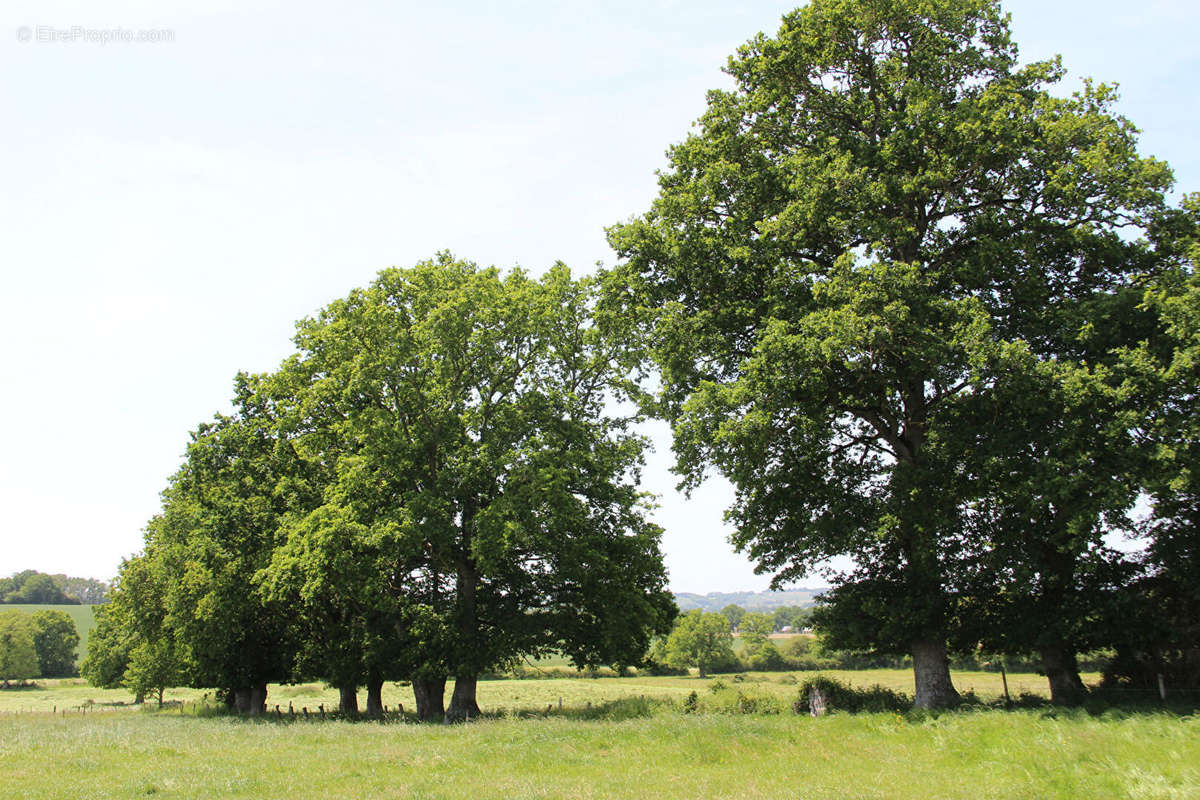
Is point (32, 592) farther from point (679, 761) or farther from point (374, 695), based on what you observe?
point (679, 761)

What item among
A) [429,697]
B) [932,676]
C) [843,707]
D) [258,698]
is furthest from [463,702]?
[932,676]

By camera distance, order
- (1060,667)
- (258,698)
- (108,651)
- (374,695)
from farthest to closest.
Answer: (108,651), (258,698), (374,695), (1060,667)

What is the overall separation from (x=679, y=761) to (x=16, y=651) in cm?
11510

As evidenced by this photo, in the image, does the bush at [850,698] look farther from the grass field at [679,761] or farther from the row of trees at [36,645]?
the row of trees at [36,645]

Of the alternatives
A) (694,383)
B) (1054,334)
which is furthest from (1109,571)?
(694,383)

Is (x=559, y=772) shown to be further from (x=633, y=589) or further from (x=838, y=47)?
(x=838, y=47)

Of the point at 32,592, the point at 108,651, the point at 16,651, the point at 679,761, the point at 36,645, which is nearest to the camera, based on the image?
the point at 679,761

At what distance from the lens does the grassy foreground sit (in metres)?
12.7

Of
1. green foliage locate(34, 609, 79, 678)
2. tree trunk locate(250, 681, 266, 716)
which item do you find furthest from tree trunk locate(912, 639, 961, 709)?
green foliage locate(34, 609, 79, 678)

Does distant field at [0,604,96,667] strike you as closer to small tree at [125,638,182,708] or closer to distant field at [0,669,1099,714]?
distant field at [0,669,1099,714]

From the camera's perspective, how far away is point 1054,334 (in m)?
19.8

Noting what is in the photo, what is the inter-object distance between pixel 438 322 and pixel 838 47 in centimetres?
1841

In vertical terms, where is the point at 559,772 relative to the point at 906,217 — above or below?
below

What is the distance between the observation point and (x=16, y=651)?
311ft
